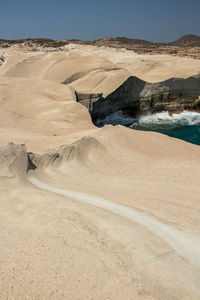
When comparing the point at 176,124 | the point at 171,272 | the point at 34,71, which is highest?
the point at 34,71

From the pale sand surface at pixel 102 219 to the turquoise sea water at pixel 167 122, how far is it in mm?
7170

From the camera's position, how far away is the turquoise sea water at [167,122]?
16797 mm

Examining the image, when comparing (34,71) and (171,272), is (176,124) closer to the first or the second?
(34,71)

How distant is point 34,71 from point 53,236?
16.1 metres

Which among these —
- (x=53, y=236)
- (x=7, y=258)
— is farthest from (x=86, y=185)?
(x=7, y=258)

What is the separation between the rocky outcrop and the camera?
1802 centimetres

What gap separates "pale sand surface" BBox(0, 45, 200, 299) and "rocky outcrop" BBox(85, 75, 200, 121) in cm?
879

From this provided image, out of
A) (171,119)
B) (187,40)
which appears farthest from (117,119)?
(187,40)

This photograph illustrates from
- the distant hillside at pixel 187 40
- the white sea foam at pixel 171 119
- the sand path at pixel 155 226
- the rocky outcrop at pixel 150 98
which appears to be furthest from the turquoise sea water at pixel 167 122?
the distant hillside at pixel 187 40

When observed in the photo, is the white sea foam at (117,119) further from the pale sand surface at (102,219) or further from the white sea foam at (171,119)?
the pale sand surface at (102,219)

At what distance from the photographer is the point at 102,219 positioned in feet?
11.7

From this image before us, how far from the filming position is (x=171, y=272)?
8.95 feet

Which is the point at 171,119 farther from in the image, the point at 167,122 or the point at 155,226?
the point at 155,226

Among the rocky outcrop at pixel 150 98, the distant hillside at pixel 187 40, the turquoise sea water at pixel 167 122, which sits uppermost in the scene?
the distant hillside at pixel 187 40
